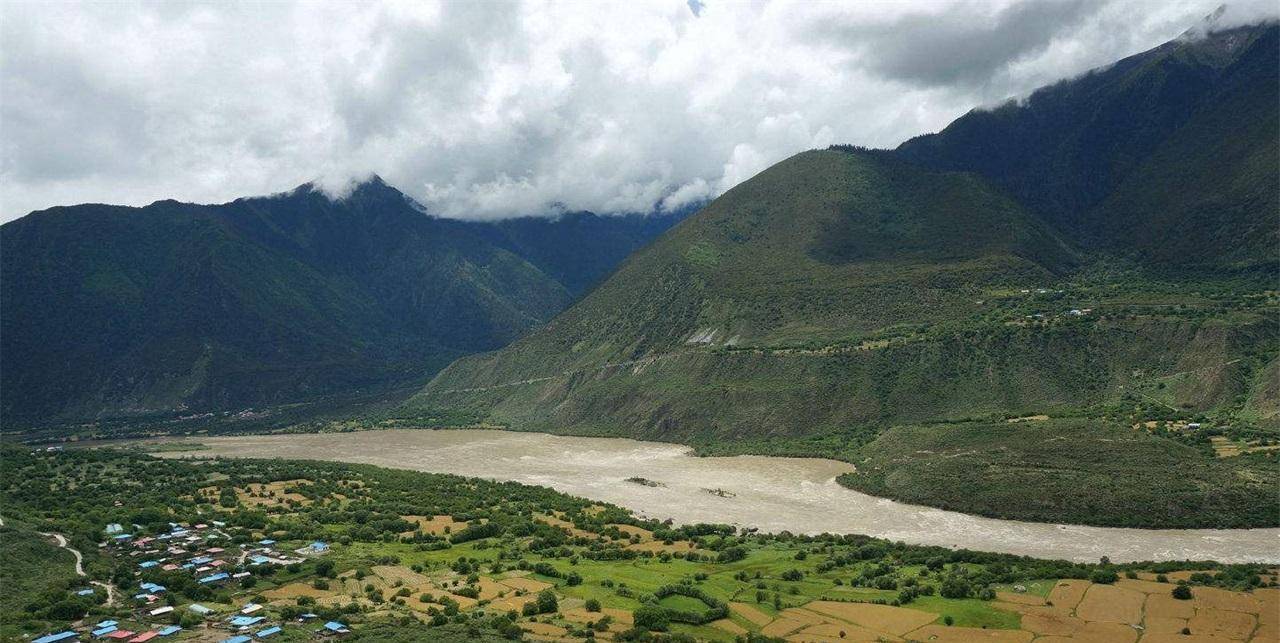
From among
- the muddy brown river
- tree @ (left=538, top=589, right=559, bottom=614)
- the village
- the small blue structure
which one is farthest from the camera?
the muddy brown river

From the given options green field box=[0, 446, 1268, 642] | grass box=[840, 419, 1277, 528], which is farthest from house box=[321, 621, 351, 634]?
grass box=[840, 419, 1277, 528]

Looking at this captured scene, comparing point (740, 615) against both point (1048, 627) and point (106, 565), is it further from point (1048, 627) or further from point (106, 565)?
point (106, 565)

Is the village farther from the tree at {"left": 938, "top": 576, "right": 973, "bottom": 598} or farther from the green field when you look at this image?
the tree at {"left": 938, "top": 576, "right": 973, "bottom": 598}

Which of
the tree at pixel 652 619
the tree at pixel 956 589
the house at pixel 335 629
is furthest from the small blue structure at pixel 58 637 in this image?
the tree at pixel 956 589

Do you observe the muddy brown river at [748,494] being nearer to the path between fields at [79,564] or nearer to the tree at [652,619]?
the tree at [652,619]

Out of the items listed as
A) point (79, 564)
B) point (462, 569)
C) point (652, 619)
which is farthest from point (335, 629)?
point (79, 564)

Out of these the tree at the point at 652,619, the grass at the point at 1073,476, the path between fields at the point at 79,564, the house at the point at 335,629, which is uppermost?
the grass at the point at 1073,476

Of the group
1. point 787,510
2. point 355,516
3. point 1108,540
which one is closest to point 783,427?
point 787,510

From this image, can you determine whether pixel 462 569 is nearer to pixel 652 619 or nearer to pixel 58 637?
pixel 652 619

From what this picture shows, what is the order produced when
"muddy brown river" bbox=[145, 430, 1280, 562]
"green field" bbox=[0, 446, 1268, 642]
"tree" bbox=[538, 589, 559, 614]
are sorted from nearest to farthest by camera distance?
"green field" bbox=[0, 446, 1268, 642] < "tree" bbox=[538, 589, 559, 614] < "muddy brown river" bbox=[145, 430, 1280, 562]
